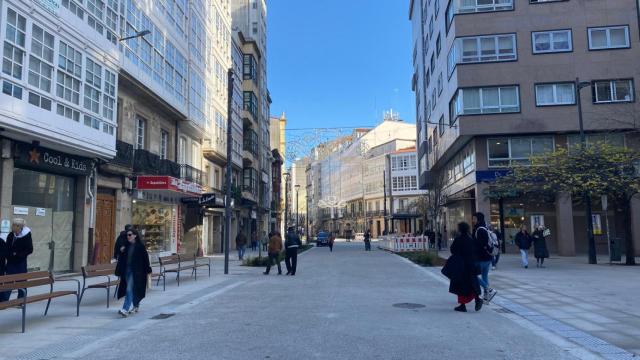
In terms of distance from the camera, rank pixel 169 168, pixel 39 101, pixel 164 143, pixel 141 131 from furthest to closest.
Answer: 1. pixel 164 143
2. pixel 169 168
3. pixel 141 131
4. pixel 39 101

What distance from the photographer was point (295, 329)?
761 centimetres

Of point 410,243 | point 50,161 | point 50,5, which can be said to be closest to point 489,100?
point 410,243

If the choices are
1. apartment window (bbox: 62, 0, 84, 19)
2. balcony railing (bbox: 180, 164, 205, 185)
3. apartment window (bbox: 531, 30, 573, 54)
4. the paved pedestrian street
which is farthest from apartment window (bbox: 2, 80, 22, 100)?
apartment window (bbox: 531, 30, 573, 54)

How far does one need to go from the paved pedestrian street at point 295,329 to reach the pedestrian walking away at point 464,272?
0.32m

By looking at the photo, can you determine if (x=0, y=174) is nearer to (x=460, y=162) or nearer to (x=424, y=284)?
(x=424, y=284)

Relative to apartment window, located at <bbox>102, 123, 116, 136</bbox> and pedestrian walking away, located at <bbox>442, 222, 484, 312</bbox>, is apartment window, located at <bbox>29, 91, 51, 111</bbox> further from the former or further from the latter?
pedestrian walking away, located at <bbox>442, 222, 484, 312</bbox>

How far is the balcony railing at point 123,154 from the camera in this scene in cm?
1966

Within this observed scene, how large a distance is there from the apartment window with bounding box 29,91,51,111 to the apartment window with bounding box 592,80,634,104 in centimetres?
2698

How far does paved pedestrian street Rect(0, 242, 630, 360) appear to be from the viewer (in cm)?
627

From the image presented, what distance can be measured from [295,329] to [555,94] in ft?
85.6

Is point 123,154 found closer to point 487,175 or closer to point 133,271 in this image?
point 133,271

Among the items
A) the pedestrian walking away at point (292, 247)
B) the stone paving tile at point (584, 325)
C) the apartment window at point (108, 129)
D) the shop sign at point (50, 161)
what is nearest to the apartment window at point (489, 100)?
the pedestrian walking away at point (292, 247)

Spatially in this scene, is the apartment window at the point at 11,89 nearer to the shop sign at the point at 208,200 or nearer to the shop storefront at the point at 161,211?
the shop storefront at the point at 161,211

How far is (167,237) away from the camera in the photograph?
26.5 m
